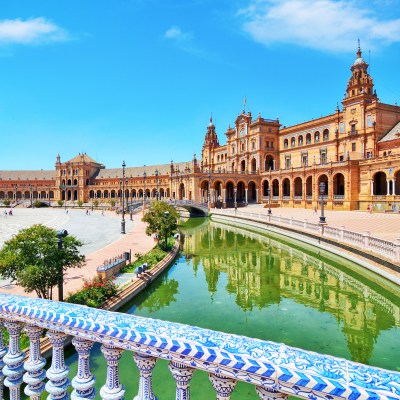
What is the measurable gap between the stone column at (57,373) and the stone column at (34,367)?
0.20 m

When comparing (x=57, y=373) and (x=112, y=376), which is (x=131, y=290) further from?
(x=112, y=376)

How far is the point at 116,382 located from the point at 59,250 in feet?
28.8

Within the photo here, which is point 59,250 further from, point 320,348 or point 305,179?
point 305,179

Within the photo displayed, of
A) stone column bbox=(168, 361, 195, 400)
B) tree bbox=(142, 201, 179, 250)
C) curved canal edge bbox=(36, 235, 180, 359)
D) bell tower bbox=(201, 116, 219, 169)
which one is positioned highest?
bell tower bbox=(201, 116, 219, 169)

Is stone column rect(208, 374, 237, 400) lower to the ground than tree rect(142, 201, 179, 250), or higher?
higher

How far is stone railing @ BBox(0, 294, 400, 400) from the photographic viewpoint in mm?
1922

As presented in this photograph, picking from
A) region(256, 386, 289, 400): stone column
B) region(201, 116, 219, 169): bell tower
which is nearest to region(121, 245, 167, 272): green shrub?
region(256, 386, 289, 400): stone column

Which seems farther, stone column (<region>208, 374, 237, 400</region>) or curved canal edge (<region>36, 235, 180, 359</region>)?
curved canal edge (<region>36, 235, 180, 359</region>)

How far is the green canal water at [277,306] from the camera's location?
8648 mm

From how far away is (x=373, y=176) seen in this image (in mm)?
44844

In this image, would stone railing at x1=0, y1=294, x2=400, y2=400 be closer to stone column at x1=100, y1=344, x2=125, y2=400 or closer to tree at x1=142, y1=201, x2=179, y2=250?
stone column at x1=100, y1=344, x2=125, y2=400

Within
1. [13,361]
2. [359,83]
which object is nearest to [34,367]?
[13,361]

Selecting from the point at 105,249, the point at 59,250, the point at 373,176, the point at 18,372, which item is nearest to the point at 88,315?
the point at 18,372

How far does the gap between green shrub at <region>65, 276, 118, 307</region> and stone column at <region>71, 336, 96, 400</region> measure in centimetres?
887
